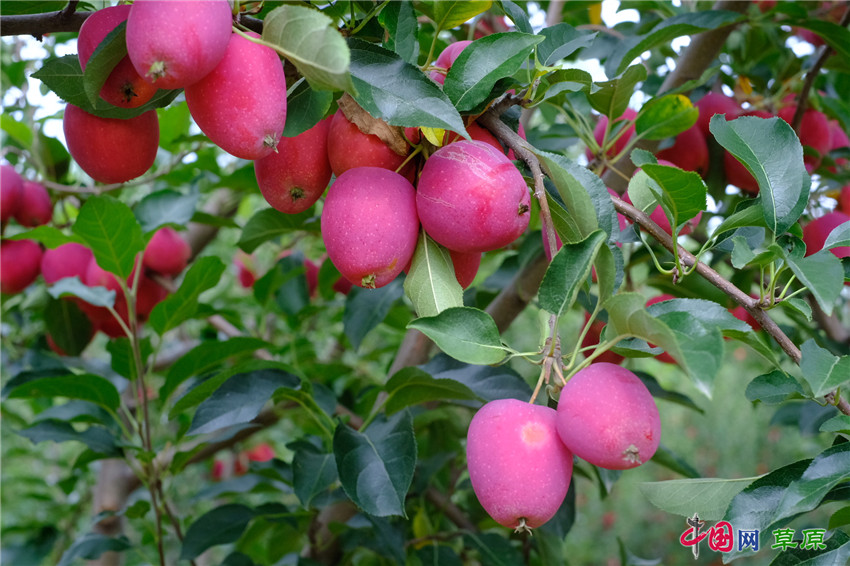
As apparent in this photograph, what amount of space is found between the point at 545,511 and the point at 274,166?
0.33 metres

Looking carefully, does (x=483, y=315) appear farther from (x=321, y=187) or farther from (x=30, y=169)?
(x=30, y=169)

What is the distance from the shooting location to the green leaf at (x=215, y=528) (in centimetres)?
98

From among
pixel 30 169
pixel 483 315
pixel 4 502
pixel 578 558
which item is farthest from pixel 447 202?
pixel 578 558

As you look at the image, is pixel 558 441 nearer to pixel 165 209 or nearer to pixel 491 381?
pixel 491 381

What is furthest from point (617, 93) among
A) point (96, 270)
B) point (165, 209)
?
point (96, 270)

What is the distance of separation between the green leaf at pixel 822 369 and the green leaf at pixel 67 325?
109 cm

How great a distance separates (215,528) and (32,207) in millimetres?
626

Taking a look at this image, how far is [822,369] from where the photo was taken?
47 centimetres

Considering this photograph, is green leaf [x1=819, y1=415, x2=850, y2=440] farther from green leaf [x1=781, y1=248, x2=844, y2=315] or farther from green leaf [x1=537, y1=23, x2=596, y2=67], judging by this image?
green leaf [x1=537, y1=23, x2=596, y2=67]

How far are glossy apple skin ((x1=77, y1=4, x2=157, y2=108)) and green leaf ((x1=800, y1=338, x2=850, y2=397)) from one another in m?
0.50

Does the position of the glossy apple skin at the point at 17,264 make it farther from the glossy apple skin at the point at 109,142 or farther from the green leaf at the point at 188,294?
the glossy apple skin at the point at 109,142

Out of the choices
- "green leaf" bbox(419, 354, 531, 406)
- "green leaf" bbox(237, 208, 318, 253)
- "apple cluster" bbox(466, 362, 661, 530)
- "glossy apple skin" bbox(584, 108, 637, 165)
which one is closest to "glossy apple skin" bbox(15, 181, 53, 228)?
"green leaf" bbox(237, 208, 318, 253)

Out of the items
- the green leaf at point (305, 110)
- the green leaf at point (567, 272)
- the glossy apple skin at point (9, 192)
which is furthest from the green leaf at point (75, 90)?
the glossy apple skin at point (9, 192)

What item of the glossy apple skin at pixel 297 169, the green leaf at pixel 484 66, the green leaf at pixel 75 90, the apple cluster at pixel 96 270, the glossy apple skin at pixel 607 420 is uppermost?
the green leaf at pixel 484 66
